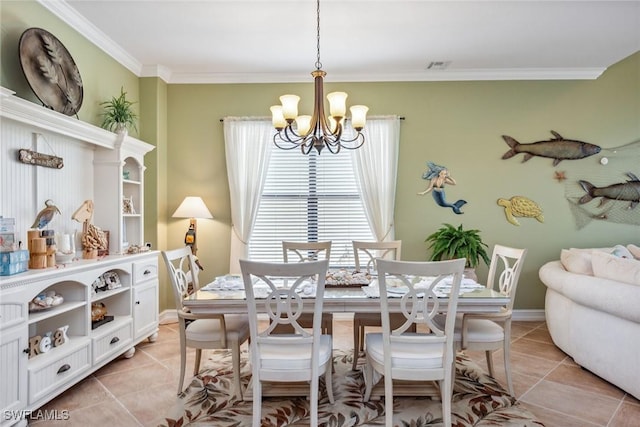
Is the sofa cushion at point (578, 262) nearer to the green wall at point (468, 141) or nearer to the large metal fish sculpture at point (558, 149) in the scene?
the green wall at point (468, 141)

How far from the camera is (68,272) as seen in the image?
2326 millimetres

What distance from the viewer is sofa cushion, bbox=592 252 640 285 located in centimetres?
243

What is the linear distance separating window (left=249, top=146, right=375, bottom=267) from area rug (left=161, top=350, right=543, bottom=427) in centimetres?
178

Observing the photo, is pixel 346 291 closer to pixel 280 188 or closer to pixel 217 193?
pixel 280 188

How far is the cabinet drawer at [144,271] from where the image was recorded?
3080 millimetres

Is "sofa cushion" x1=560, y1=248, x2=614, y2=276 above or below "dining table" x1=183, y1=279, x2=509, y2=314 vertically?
above

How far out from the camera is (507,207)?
161 inches

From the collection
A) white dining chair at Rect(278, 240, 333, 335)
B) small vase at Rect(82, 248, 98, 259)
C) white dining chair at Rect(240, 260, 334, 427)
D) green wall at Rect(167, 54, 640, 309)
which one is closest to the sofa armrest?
green wall at Rect(167, 54, 640, 309)

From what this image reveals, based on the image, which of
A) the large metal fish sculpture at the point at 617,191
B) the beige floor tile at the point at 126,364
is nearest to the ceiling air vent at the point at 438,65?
the large metal fish sculpture at the point at 617,191

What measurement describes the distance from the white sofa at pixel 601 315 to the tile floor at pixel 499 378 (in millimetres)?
147

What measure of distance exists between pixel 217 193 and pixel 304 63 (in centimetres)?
181

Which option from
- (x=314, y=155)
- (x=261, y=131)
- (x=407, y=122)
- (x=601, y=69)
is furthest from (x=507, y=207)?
(x=261, y=131)

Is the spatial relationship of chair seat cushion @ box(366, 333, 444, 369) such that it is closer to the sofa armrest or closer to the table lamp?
the sofa armrest

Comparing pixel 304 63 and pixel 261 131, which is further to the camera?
pixel 261 131
